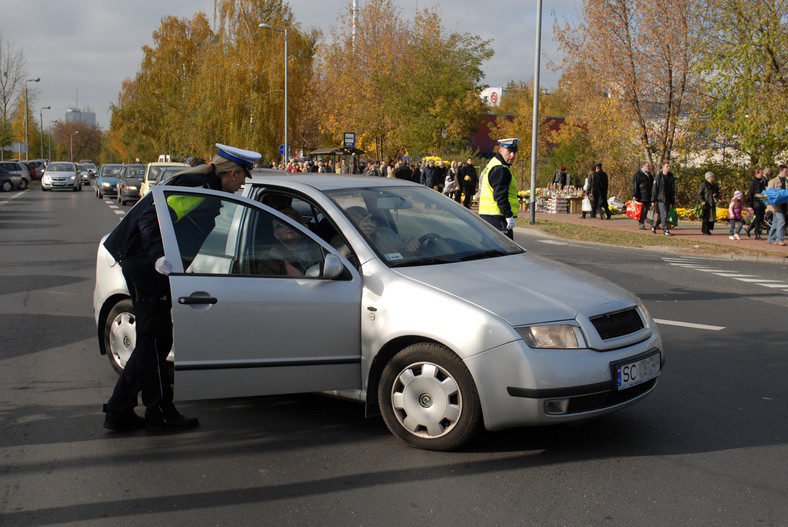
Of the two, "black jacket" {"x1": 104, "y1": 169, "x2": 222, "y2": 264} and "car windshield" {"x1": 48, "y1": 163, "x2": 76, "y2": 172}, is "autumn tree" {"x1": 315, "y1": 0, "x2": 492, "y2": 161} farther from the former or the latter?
"black jacket" {"x1": 104, "y1": 169, "x2": 222, "y2": 264}

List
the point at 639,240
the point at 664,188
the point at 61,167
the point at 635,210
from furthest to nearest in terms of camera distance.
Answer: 1. the point at 61,167
2. the point at 635,210
3. the point at 664,188
4. the point at 639,240

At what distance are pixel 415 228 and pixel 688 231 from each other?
722 inches

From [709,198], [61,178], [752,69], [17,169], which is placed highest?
[752,69]

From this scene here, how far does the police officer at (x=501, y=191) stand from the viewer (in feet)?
29.9

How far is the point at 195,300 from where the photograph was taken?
4.52m

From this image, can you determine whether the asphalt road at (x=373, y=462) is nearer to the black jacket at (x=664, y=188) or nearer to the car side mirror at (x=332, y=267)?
the car side mirror at (x=332, y=267)

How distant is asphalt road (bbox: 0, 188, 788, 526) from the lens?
12.4ft

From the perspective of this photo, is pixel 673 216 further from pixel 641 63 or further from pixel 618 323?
pixel 618 323

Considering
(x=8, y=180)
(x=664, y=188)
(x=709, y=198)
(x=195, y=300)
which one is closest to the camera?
(x=195, y=300)

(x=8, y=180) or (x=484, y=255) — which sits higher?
(x=8, y=180)

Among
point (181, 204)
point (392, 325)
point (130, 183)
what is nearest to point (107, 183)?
point (130, 183)

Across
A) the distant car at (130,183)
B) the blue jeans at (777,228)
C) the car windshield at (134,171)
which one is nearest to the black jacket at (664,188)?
the blue jeans at (777,228)

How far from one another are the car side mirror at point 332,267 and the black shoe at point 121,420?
4.99 ft

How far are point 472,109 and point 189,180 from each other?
37057 mm
